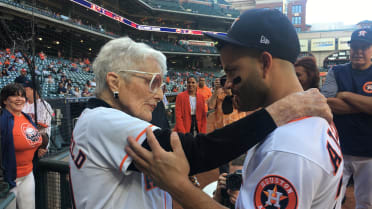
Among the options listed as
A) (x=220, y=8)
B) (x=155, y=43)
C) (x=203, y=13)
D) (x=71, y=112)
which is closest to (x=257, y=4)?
(x=220, y=8)

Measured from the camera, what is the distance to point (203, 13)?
39.7 m

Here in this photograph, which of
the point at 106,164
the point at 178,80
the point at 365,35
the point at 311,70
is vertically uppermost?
the point at 365,35

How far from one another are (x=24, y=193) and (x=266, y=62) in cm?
273

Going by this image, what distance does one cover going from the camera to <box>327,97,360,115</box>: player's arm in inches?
90.5

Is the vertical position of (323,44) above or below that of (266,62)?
above

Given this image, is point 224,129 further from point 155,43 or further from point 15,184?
point 155,43

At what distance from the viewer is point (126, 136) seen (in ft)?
3.22

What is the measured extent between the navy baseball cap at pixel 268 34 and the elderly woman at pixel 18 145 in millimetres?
2566

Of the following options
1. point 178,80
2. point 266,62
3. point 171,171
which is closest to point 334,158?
point 266,62

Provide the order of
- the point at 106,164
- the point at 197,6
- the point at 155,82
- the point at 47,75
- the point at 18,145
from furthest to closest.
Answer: the point at 197,6
the point at 47,75
the point at 18,145
the point at 155,82
the point at 106,164

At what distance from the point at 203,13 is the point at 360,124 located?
40.5 m

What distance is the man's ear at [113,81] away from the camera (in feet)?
4.08

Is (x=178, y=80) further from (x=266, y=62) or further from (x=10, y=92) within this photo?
(x=266, y=62)

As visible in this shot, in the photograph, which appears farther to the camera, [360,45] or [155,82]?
[360,45]
